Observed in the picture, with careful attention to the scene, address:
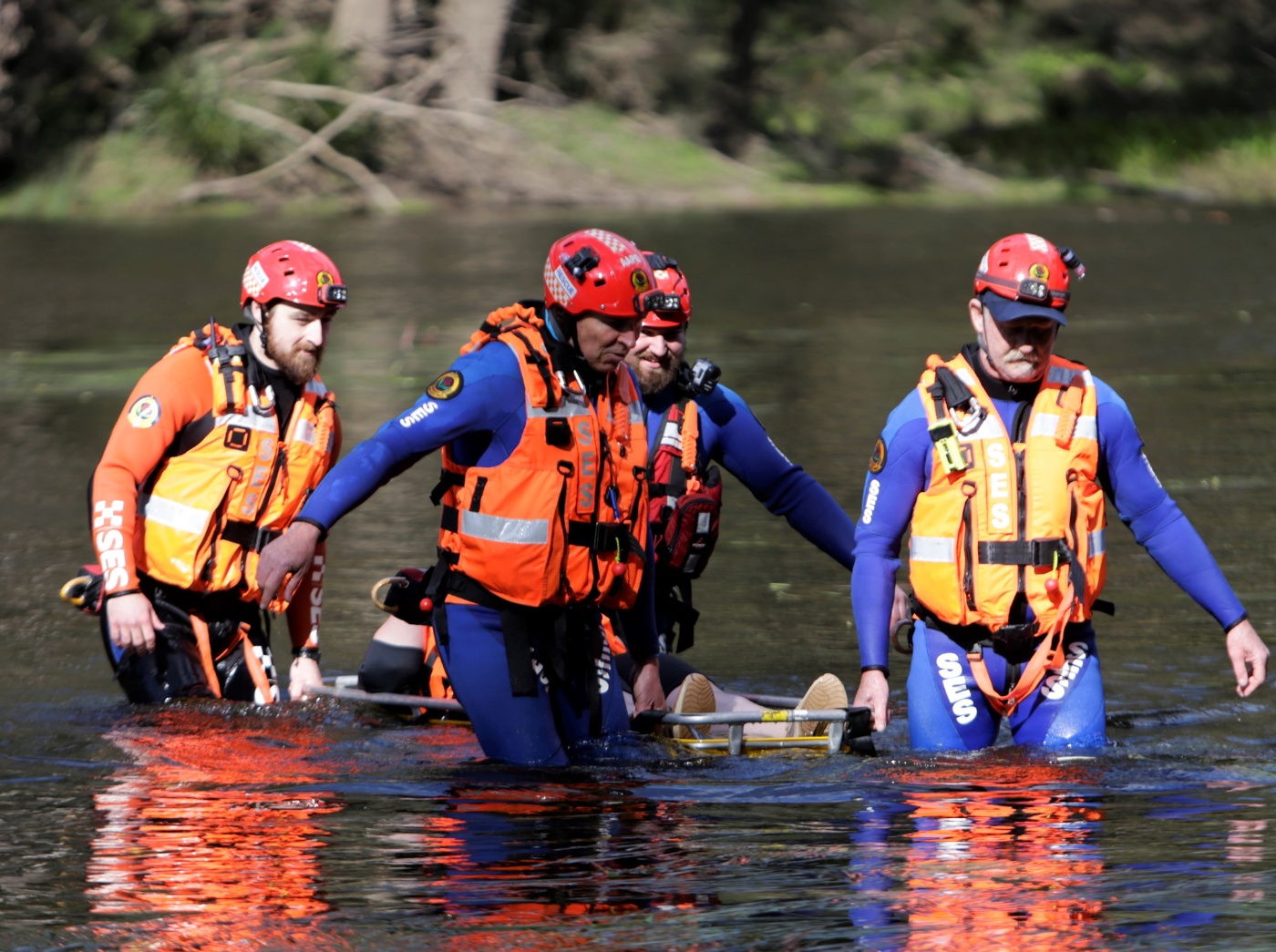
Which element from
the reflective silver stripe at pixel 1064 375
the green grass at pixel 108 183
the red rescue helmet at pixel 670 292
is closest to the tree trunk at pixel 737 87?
the green grass at pixel 108 183

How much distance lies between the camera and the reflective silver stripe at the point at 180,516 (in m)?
7.66

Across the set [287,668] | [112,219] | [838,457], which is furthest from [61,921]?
[112,219]

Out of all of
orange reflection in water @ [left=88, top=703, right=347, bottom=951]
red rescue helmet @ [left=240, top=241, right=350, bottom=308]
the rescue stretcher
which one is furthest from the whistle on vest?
red rescue helmet @ [left=240, top=241, right=350, bottom=308]

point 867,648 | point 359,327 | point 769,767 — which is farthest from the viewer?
point 359,327

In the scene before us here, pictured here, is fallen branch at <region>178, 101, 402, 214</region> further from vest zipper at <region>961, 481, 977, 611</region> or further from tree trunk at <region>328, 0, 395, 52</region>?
vest zipper at <region>961, 481, 977, 611</region>

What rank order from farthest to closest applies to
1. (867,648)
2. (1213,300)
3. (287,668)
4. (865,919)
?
(1213,300) → (287,668) → (867,648) → (865,919)

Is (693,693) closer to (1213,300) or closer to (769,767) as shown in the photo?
(769,767)

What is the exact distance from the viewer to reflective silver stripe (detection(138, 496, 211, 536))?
766cm

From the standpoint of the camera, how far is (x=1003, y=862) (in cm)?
587

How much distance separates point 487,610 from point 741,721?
0.98 m

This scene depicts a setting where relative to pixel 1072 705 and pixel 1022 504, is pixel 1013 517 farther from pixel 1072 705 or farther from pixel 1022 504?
pixel 1072 705

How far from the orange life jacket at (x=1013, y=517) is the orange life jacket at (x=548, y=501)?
37.4 inches

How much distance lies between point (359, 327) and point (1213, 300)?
9.76 meters

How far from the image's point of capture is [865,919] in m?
5.39
